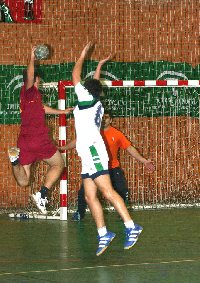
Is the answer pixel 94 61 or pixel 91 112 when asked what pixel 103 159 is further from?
pixel 94 61

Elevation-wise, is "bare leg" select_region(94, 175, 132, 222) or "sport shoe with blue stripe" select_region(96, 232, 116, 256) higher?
"bare leg" select_region(94, 175, 132, 222)

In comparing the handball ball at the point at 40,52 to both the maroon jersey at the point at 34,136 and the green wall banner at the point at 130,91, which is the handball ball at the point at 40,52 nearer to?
the maroon jersey at the point at 34,136

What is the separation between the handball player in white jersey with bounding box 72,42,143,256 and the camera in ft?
37.7

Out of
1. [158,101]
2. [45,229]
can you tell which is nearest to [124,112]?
[158,101]

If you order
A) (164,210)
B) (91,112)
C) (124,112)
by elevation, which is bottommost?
(164,210)

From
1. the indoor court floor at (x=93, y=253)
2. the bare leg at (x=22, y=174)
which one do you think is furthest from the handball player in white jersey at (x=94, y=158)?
the bare leg at (x=22, y=174)

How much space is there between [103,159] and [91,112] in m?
0.62

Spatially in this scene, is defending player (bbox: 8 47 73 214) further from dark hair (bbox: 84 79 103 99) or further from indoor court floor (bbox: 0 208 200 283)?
dark hair (bbox: 84 79 103 99)

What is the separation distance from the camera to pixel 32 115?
50.1ft

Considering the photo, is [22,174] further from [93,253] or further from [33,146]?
[93,253]

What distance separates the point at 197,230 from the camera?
14484 mm

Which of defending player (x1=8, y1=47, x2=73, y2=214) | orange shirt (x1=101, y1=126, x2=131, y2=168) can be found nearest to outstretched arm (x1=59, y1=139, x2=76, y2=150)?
defending player (x1=8, y1=47, x2=73, y2=214)

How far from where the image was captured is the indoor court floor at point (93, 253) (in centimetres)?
985

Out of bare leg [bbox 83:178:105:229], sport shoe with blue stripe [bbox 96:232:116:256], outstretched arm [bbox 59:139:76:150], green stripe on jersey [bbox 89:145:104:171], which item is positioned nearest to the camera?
sport shoe with blue stripe [bbox 96:232:116:256]
